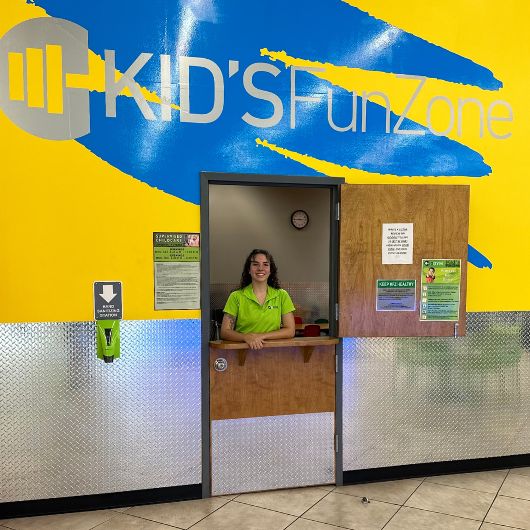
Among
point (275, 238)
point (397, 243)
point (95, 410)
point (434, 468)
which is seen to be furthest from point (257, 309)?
point (275, 238)

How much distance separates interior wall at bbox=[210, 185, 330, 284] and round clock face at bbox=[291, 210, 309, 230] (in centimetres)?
5

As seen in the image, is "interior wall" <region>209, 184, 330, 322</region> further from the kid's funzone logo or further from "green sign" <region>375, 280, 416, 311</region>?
the kid's funzone logo

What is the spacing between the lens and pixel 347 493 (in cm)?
397

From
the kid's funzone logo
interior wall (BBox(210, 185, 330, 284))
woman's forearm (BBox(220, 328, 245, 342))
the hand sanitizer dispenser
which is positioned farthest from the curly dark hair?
interior wall (BBox(210, 185, 330, 284))

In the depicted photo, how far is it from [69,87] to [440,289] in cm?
291

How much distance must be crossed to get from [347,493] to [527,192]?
2698mm

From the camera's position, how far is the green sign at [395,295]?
3.96 meters

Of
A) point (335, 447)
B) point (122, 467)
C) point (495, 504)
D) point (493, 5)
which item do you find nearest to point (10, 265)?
point (122, 467)

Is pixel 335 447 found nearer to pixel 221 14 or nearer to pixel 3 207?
pixel 3 207

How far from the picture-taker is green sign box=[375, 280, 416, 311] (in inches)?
156

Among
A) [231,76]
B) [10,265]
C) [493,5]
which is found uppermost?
[493,5]

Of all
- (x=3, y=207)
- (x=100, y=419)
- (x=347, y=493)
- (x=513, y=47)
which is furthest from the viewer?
(x=513, y=47)

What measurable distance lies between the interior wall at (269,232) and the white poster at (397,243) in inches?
129

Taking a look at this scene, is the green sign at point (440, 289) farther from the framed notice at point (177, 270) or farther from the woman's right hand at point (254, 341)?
the framed notice at point (177, 270)
